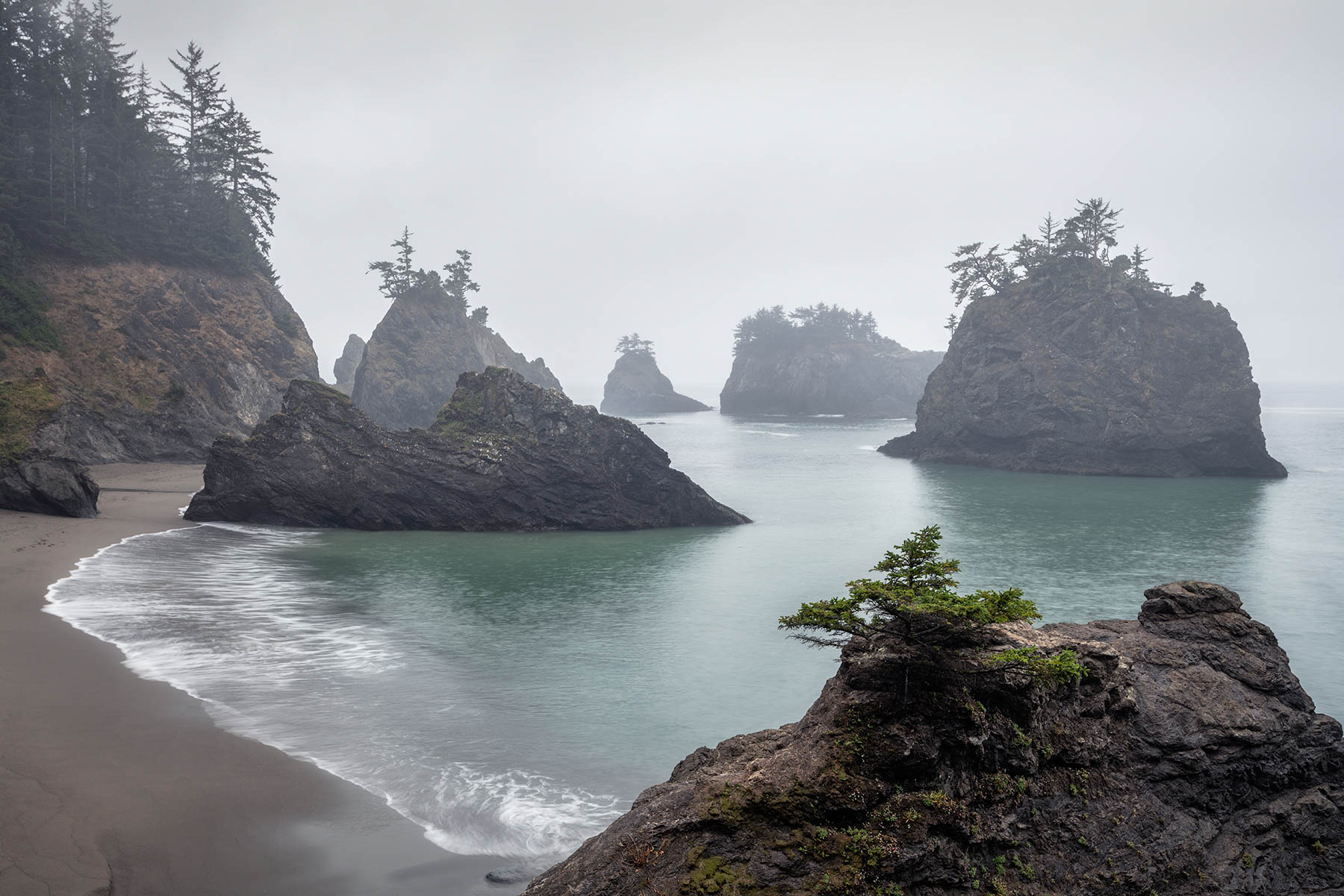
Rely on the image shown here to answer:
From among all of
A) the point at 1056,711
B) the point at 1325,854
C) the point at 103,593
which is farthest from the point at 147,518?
the point at 1325,854

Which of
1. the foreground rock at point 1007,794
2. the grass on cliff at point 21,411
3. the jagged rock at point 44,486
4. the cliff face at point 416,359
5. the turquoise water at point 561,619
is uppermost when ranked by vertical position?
the cliff face at point 416,359

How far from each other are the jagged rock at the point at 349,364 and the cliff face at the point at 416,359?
80.1 ft

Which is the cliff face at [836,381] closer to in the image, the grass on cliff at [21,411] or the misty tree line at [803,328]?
the misty tree line at [803,328]

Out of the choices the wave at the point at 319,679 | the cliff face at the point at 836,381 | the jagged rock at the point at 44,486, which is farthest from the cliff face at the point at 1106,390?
the cliff face at the point at 836,381

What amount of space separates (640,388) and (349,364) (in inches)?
2420

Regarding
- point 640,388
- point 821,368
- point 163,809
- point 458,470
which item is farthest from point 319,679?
point 640,388

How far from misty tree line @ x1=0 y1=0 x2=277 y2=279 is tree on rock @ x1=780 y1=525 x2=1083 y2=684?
5563 cm

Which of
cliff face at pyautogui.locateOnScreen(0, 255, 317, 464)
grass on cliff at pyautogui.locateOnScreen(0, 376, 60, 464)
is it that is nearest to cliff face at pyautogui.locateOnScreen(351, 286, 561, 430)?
cliff face at pyautogui.locateOnScreen(0, 255, 317, 464)

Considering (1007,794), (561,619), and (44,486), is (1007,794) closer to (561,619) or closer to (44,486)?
(561,619)

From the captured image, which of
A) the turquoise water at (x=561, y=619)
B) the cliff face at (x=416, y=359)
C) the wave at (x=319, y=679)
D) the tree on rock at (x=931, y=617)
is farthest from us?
the cliff face at (x=416, y=359)

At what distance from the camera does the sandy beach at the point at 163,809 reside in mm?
9797

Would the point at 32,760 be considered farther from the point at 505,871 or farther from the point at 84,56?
the point at 84,56

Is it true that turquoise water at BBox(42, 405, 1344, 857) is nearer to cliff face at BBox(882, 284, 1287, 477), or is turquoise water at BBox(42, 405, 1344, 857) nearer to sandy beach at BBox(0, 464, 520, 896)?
sandy beach at BBox(0, 464, 520, 896)

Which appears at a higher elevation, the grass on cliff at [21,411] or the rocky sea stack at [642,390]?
the rocky sea stack at [642,390]
